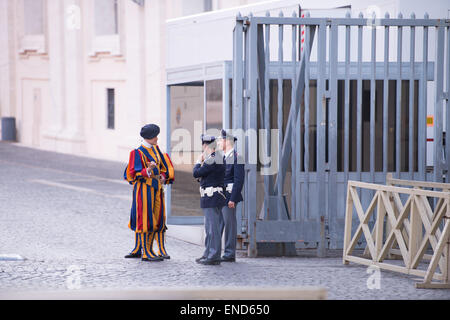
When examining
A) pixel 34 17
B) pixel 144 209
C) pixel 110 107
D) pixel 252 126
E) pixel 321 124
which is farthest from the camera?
pixel 34 17

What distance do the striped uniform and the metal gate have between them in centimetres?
102

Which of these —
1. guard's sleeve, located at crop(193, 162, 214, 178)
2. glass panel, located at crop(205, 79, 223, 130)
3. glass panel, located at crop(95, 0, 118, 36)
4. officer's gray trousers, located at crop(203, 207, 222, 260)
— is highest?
glass panel, located at crop(95, 0, 118, 36)

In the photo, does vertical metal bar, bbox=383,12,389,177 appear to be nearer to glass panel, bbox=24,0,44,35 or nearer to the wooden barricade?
the wooden barricade

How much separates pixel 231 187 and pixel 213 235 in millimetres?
586

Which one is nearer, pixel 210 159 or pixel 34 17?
pixel 210 159

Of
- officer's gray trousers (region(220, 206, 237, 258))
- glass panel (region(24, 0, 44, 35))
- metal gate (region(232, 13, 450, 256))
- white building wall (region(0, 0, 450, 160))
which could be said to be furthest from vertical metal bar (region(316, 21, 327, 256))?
glass panel (region(24, 0, 44, 35))

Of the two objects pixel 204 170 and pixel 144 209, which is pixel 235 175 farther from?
pixel 144 209

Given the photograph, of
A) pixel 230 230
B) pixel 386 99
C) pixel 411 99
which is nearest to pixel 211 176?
pixel 230 230

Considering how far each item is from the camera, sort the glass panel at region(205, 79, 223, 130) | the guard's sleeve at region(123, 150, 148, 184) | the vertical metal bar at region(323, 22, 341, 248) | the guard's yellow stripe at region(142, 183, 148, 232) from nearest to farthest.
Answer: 1. the guard's sleeve at region(123, 150, 148, 184)
2. the guard's yellow stripe at region(142, 183, 148, 232)
3. the vertical metal bar at region(323, 22, 341, 248)
4. the glass panel at region(205, 79, 223, 130)

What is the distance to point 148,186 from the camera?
32.3ft

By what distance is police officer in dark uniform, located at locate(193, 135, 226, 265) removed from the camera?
9.61 meters

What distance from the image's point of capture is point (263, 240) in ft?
33.8

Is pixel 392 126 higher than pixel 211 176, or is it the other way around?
pixel 392 126

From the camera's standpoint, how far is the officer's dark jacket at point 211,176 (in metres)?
9.60
